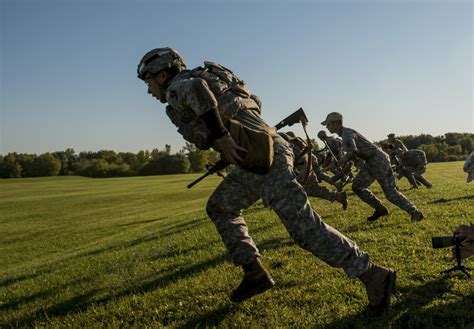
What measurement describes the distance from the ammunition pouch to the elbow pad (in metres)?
0.23

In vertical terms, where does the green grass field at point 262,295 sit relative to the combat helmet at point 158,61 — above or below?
below

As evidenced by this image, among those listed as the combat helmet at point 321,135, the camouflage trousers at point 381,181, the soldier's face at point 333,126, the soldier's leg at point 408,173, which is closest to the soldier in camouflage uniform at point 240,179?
the camouflage trousers at point 381,181

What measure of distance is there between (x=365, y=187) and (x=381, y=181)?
1.96ft

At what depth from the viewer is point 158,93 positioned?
4277mm

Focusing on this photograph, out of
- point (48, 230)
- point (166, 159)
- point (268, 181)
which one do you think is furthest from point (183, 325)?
point (166, 159)

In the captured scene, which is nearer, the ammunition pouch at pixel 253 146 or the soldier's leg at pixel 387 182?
the ammunition pouch at pixel 253 146

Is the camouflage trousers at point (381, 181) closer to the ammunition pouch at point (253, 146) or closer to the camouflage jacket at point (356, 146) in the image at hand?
the camouflage jacket at point (356, 146)

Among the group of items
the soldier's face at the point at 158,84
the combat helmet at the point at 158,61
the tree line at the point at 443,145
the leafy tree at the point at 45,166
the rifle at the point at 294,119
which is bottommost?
the tree line at the point at 443,145

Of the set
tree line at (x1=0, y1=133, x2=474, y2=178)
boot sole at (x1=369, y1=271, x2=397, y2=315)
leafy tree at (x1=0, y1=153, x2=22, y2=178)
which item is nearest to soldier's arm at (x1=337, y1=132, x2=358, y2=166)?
boot sole at (x1=369, y1=271, x2=397, y2=315)

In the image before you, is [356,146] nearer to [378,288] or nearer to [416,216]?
[416,216]

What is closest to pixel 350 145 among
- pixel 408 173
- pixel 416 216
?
pixel 416 216

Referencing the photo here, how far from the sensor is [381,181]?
891cm

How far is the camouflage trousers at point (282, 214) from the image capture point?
348 cm

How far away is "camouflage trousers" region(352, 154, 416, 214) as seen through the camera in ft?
27.3
